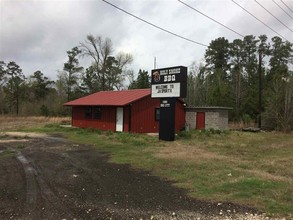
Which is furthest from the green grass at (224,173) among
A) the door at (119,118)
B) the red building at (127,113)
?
the door at (119,118)

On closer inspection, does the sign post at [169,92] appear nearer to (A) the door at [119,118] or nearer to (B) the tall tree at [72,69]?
(A) the door at [119,118]

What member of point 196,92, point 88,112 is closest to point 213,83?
point 196,92

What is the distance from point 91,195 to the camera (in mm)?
8250

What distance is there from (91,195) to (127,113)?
19.2 meters

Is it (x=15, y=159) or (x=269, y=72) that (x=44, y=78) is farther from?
(x=15, y=159)

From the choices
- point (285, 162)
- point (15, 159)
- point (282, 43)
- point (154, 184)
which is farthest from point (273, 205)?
point (282, 43)

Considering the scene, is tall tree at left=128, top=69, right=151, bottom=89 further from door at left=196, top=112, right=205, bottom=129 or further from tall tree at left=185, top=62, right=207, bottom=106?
door at left=196, top=112, right=205, bottom=129

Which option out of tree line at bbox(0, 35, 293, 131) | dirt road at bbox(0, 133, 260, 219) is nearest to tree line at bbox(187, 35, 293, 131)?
tree line at bbox(0, 35, 293, 131)

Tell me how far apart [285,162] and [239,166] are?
2457 mm

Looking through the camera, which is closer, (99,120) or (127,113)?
(127,113)

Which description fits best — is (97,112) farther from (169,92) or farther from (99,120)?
(169,92)

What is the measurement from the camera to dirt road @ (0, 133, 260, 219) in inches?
269

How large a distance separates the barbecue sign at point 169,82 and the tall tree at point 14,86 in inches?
2108

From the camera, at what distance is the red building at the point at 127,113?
27438mm
